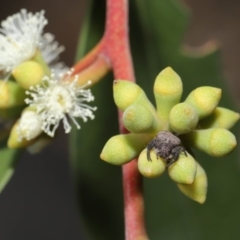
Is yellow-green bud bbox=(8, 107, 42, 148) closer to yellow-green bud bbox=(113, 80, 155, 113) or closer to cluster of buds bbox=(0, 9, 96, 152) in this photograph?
cluster of buds bbox=(0, 9, 96, 152)

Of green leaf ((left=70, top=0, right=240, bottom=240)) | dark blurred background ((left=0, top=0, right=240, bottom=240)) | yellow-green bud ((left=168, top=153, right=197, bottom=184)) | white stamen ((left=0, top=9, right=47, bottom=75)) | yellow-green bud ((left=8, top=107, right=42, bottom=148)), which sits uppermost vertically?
white stamen ((left=0, top=9, right=47, bottom=75))

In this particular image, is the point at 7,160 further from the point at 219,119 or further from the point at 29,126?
the point at 219,119

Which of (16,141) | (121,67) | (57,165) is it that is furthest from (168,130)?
(57,165)

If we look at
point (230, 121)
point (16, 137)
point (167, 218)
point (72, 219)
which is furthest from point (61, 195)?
point (230, 121)

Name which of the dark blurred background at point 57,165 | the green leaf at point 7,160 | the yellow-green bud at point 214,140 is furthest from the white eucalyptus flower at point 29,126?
the dark blurred background at point 57,165

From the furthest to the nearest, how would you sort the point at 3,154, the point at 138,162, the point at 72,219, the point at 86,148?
the point at 72,219 → the point at 86,148 → the point at 3,154 → the point at 138,162

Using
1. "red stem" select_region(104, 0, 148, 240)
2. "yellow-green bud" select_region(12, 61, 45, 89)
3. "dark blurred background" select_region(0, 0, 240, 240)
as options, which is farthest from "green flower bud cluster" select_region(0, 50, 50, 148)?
"dark blurred background" select_region(0, 0, 240, 240)

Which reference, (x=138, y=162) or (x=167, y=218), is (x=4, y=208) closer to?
(x=167, y=218)
